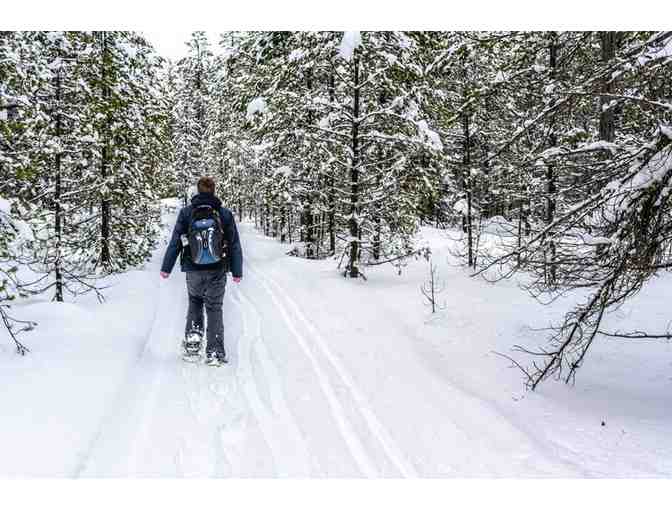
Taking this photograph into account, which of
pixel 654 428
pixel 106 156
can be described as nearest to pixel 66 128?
pixel 106 156

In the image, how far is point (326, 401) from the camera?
16.2ft

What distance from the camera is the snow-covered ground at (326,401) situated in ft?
12.2

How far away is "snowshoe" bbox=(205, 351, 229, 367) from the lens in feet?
19.8

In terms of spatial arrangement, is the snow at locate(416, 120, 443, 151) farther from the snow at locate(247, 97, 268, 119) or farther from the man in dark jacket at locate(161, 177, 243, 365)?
the man in dark jacket at locate(161, 177, 243, 365)

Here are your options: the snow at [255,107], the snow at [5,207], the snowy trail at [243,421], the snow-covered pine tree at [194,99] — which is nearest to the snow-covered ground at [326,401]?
the snowy trail at [243,421]

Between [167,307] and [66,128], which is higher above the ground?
[66,128]

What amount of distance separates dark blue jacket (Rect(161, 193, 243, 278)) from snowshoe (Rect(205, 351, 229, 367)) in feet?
3.60

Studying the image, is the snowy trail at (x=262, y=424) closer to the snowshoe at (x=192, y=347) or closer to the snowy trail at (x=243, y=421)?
the snowy trail at (x=243, y=421)

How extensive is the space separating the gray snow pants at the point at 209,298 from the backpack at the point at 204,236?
0.70ft

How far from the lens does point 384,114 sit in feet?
38.5

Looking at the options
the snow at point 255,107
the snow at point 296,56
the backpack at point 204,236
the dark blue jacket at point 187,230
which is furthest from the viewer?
the snow at point 255,107

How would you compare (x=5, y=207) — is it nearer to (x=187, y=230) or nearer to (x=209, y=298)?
(x=187, y=230)

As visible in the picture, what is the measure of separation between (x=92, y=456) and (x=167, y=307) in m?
5.87
